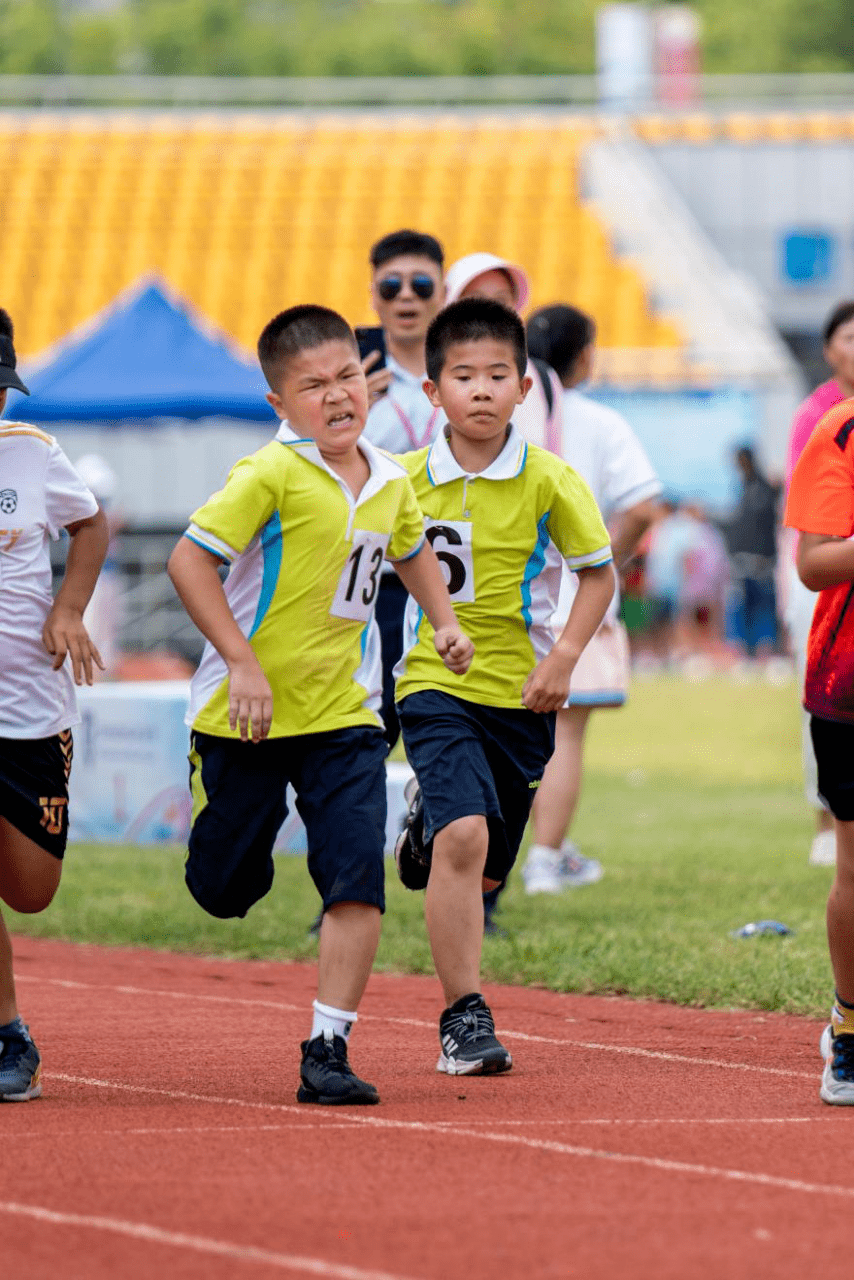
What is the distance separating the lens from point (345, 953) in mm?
5609

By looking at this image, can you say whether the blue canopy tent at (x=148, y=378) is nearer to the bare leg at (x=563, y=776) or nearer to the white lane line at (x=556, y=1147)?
the bare leg at (x=563, y=776)

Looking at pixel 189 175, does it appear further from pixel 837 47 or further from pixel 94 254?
pixel 837 47

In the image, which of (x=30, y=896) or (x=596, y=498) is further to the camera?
(x=596, y=498)

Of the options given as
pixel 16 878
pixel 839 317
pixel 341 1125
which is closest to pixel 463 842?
pixel 341 1125

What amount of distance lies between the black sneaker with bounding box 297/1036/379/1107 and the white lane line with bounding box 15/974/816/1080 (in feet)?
3.80

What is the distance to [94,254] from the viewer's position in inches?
1253

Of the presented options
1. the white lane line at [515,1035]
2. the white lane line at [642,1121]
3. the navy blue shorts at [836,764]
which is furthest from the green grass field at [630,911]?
the white lane line at [642,1121]

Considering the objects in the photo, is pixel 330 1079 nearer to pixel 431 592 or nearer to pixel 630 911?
pixel 431 592

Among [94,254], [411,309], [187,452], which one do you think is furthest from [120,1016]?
[94,254]

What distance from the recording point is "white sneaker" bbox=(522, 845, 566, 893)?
9977 millimetres

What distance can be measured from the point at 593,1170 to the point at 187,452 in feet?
82.6

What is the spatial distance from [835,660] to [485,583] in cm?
106

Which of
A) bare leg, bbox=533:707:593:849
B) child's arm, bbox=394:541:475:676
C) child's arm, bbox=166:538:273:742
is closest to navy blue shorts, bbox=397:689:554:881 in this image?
child's arm, bbox=394:541:475:676

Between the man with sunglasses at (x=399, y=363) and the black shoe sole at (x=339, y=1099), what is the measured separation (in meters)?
2.65
